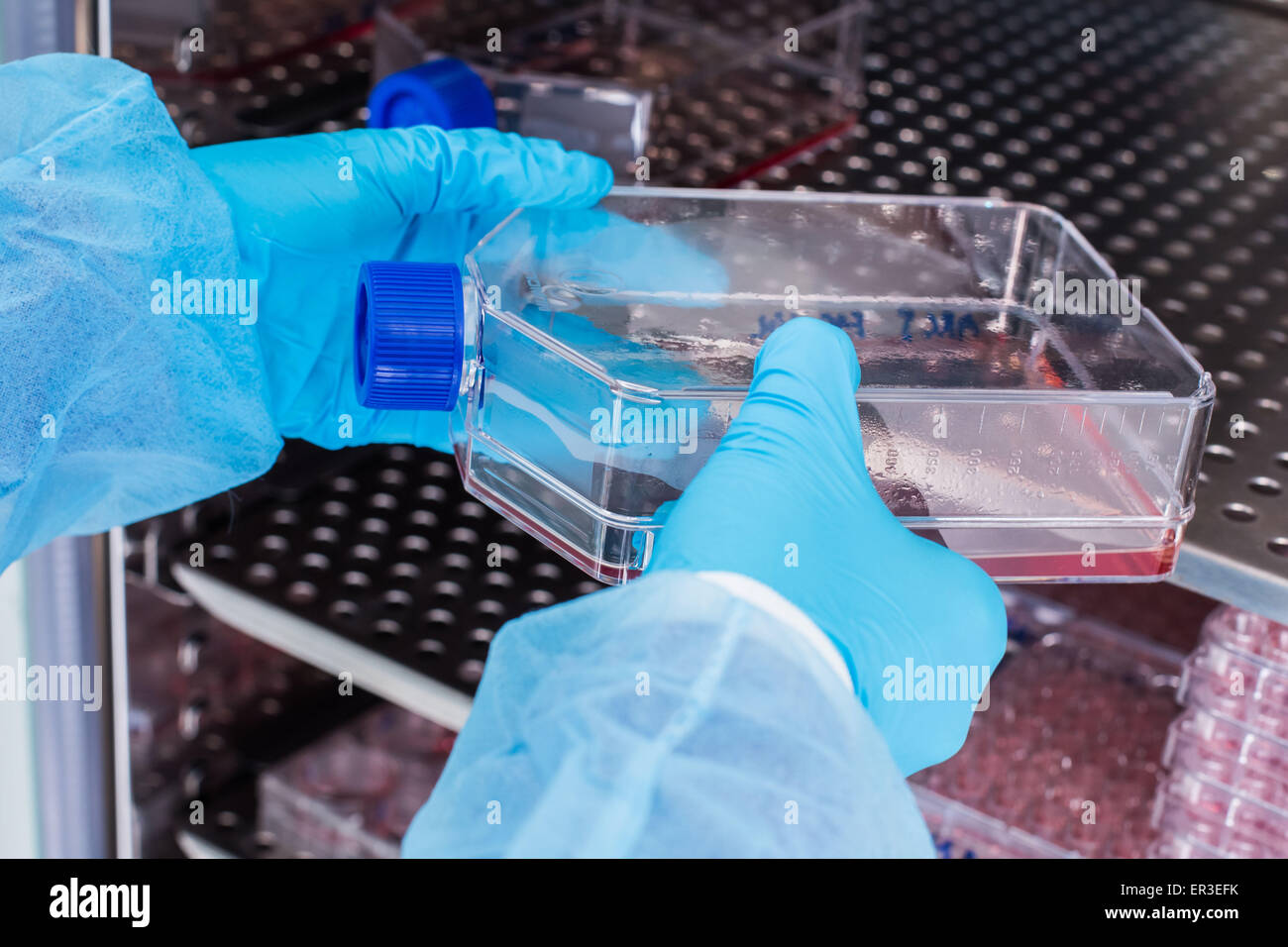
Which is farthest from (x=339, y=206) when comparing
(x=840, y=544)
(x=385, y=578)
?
(x=840, y=544)

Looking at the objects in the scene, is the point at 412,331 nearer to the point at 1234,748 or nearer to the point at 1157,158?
the point at 1234,748

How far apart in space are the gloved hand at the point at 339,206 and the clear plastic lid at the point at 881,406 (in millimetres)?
104

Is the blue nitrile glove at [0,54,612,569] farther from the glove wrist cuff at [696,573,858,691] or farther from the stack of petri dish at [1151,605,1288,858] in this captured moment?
the stack of petri dish at [1151,605,1288,858]

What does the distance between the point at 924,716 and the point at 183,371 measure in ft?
1.90

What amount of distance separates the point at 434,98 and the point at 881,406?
53 centimetres

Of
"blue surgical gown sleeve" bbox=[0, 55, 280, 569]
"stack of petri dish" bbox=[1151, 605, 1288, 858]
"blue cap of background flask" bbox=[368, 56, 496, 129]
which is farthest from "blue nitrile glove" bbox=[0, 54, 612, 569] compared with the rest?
"stack of petri dish" bbox=[1151, 605, 1288, 858]

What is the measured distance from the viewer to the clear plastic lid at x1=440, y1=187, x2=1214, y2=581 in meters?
0.88

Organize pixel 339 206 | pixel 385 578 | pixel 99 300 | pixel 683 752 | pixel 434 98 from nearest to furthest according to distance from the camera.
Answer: pixel 683 752, pixel 99 300, pixel 339 206, pixel 434 98, pixel 385 578

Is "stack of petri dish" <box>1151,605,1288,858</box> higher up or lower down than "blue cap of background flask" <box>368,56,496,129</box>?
lower down

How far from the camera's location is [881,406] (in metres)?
0.90

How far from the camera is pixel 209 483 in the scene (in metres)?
1.07

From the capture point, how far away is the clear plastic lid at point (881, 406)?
2.90 ft

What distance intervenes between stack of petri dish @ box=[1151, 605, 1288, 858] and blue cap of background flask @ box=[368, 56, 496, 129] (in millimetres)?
792
